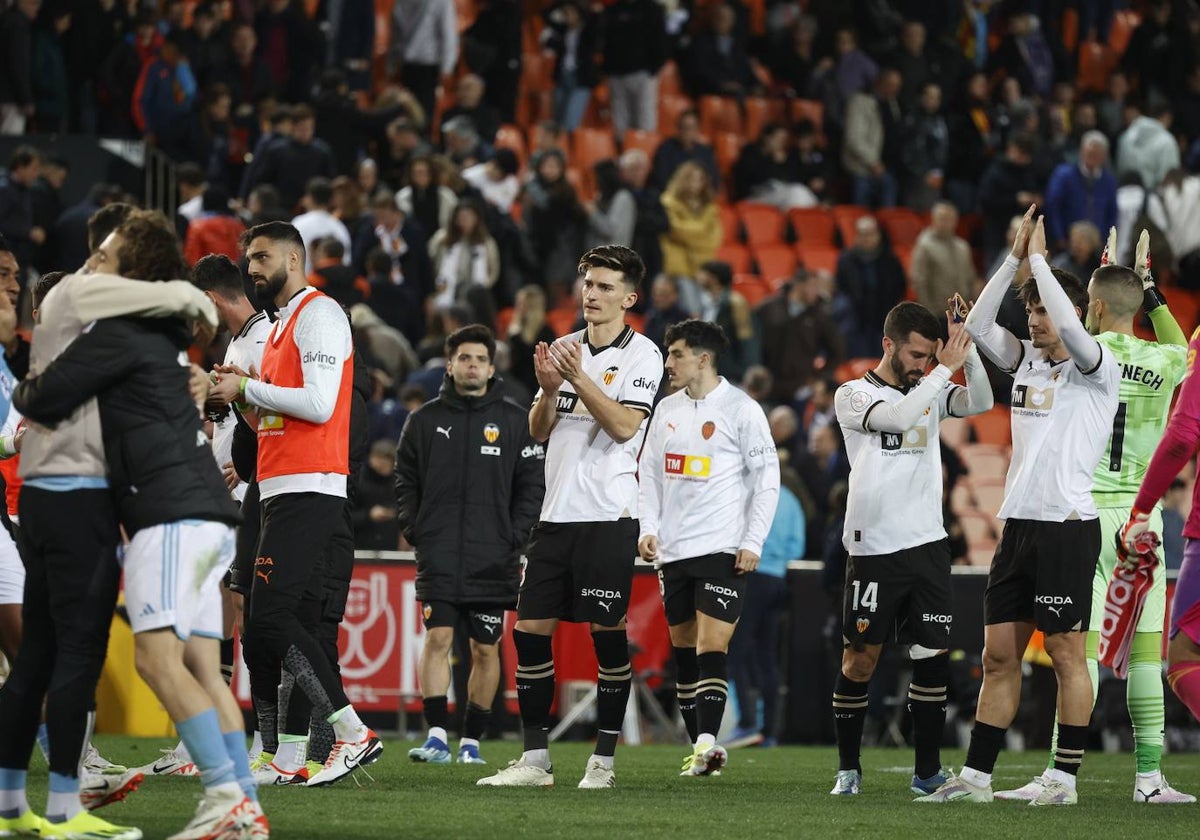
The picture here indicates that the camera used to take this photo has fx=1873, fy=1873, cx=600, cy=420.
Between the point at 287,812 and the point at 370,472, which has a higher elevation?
the point at 370,472

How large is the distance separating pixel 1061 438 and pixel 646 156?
41.4 feet

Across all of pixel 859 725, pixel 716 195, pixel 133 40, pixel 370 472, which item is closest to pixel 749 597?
pixel 370 472

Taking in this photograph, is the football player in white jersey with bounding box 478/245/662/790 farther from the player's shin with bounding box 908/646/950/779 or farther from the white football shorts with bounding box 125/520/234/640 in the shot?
the white football shorts with bounding box 125/520/234/640

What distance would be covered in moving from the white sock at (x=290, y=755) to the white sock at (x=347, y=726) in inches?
13.3

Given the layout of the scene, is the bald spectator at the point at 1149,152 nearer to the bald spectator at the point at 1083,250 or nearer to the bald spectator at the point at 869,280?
the bald spectator at the point at 869,280

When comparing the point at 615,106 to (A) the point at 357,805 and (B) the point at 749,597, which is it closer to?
(B) the point at 749,597

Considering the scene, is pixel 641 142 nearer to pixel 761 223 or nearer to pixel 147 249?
pixel 761 223

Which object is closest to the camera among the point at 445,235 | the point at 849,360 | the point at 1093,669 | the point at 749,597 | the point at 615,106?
the point at 1093,669

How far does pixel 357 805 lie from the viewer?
7.84 metres

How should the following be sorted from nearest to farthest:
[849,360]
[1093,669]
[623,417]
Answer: [623,417] → [1093,669] → [849,360]

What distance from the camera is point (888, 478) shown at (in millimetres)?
9234

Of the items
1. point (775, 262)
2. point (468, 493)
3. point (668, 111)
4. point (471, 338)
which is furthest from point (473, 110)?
point (468, 493)

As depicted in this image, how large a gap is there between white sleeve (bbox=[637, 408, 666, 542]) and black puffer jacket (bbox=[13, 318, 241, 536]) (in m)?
4.59

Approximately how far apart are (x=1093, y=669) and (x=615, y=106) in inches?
584
